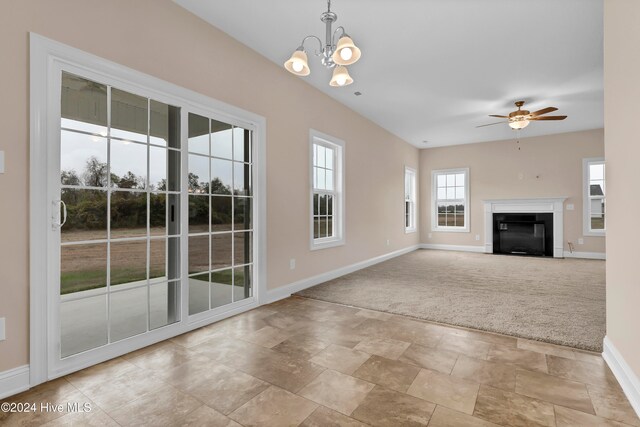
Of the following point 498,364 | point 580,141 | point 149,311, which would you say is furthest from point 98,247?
point 580,141

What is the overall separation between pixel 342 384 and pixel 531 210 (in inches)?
293

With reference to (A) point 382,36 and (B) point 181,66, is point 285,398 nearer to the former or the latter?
(B) point 181,66

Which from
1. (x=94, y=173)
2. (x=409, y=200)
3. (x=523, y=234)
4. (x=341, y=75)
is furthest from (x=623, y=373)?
(x=409, y=200)

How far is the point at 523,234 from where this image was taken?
7.49 meters

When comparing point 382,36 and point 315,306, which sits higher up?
point 382,36

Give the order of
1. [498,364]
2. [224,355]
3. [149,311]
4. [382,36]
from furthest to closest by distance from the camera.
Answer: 1. [382,36]
2. [149,311]
3. [224,355]
4. [498,364]

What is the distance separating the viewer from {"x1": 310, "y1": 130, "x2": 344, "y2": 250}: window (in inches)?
182

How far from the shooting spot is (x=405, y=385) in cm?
192

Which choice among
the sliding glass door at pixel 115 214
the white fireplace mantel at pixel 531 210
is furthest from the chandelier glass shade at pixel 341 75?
the white fireplace mantel at pixel 531 210

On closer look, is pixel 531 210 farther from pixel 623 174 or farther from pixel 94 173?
pixel 94 173

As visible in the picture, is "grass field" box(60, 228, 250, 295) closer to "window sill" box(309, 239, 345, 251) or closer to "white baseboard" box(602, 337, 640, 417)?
"window sill" box(309, 239, 345, 251)

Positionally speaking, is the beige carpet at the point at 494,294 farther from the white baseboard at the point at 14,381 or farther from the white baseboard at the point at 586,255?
the white baseboard at the point at 14,381

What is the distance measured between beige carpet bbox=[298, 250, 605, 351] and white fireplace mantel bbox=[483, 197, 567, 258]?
904 mm

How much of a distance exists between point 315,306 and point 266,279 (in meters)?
0.65
